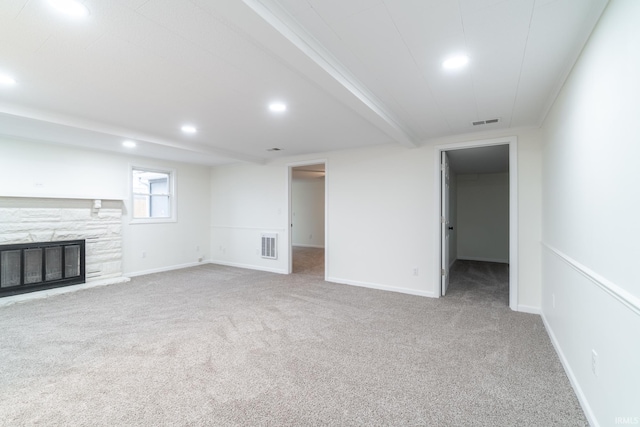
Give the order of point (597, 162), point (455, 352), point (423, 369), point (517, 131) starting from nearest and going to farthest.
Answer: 1. point (597, 162)
2. point (423, 369)
3. point (455, 352)
4. point (517, 131)

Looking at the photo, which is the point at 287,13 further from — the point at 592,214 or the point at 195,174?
the point at 195,174

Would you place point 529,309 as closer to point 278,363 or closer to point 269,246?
point 278,363

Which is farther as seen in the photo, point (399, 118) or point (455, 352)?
point (399, 118)

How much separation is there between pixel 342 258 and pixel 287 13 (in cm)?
385

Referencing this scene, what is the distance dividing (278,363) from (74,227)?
4.37 m

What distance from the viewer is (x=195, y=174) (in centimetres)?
637

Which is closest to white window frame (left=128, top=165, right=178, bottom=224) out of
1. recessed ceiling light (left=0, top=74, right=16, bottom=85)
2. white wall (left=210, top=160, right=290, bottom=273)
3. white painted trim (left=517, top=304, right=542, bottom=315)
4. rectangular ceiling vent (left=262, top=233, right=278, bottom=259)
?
white wall (left=210, top=160, right=290, bottom=273)

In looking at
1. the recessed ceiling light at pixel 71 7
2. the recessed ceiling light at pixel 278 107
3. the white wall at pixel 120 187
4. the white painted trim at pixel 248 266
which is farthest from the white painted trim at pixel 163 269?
the recessed ceiling light at pixel 71 7

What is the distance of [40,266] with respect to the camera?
4.17m

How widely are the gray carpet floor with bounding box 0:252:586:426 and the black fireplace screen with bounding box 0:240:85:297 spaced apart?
1.86 ft

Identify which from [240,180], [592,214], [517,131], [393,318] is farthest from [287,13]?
[240,180]

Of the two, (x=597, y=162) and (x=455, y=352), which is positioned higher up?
(x=597, y=162)

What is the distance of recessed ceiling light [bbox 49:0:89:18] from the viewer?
1.45 metres

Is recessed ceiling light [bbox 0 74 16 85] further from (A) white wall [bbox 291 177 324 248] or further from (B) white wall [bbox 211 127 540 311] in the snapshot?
(A) white wall [bbox 291 177 324 248]
